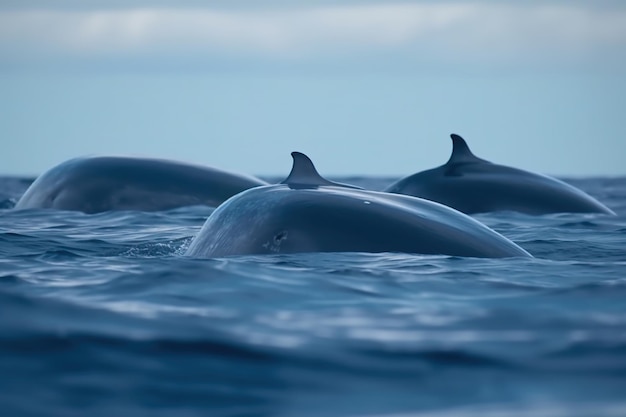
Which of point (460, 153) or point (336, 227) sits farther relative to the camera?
point (460, 153)

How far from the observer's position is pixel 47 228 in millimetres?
15469

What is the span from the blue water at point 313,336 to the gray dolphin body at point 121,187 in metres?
7.15

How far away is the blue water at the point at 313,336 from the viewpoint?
5.31m

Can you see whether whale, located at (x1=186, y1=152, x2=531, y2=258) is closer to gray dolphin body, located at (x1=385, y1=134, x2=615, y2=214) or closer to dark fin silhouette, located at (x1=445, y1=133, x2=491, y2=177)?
gray dolphin body, located at (x1=385, y1=134, x2=615, y2=214)

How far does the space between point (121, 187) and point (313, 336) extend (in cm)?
1165

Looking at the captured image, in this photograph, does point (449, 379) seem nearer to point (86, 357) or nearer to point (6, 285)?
point (86, 357)

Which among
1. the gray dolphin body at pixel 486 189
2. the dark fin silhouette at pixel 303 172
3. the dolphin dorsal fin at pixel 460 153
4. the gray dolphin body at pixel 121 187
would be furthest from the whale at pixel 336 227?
the gray dolphin body at pixel 121 187

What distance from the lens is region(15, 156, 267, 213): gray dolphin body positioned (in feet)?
58.2

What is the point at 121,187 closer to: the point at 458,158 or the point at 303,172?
the point at 458,158

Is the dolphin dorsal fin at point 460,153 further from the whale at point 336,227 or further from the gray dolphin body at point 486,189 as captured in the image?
the whale at point 336,227

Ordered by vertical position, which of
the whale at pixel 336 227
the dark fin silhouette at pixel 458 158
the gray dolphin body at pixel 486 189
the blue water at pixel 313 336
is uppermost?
the dark fin silhouette at pixel 458 158

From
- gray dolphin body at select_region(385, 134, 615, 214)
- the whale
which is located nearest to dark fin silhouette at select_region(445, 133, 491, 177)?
gray dolphin body at select_region(385, 134, 615, 214)

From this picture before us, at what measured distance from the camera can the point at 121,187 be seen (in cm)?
1791

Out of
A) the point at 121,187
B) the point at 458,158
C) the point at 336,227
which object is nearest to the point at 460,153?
the point at 458,158
